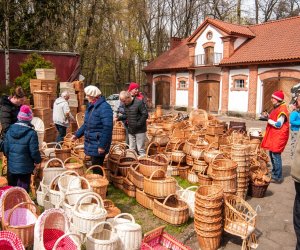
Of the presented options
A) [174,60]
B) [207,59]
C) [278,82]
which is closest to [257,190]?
[278,82]

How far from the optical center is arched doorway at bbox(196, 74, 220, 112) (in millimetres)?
23406

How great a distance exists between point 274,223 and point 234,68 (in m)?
17.9

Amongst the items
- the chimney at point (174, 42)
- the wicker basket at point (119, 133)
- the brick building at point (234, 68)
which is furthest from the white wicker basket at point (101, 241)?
the chimney at point (174, 42)

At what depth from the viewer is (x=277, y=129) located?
6473 mm

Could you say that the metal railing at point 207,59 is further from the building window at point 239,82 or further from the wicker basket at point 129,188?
the wicker basket at point 129,188

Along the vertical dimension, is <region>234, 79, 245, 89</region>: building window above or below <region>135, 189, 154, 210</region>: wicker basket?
above

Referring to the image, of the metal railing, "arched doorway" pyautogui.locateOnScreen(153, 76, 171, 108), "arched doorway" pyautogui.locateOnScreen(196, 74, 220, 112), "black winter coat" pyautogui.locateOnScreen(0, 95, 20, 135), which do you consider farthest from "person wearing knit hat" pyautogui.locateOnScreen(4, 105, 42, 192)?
"arched doorway" pyautogui.locateOnScreen(153, 76, 171, 108)

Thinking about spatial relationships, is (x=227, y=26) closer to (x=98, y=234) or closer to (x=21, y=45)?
(x=21, y=45)

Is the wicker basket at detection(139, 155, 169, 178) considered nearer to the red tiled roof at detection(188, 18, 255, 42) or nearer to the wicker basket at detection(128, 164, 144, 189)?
the wicker basket at detection(128, 164, 144, 189)

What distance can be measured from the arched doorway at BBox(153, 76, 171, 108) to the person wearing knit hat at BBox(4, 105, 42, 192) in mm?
23661

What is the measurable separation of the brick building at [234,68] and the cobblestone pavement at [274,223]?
537 inches

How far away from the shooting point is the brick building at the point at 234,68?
1916cm

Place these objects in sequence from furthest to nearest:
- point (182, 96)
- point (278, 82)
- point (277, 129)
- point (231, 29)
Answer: point (182, 96)
point (231, 29)
point (278, 82)
point (277, 129)

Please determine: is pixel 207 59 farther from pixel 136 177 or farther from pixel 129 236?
pixel 129 236
